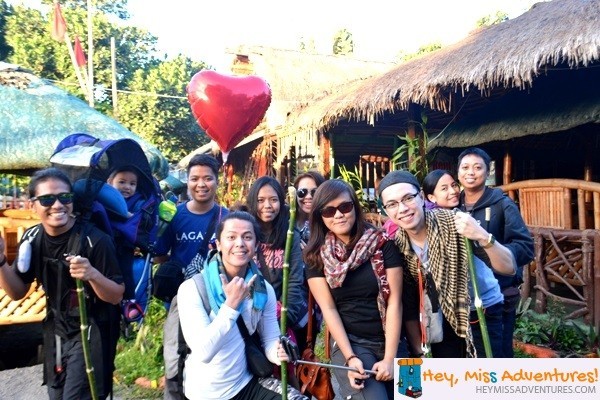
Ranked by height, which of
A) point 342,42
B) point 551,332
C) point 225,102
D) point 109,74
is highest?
point 342,42

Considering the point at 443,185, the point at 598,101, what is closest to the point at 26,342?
the point at 443,185

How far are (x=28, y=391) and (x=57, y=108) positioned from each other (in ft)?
11.6

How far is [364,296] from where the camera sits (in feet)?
6.84

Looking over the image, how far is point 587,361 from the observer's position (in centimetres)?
153

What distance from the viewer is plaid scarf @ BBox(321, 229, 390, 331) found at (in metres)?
2.03

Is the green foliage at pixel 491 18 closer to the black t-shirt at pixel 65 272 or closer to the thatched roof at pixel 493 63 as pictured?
the thatched roof at pixel 493 63

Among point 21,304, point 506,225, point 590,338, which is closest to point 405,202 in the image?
point 506,225

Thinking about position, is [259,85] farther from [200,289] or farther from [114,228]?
[200,289]

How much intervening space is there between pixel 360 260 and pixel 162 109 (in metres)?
15.8

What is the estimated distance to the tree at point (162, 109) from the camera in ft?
53.8

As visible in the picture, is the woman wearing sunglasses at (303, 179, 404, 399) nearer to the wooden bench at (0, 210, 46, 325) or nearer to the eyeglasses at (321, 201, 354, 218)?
the eyeglasses at (321, 201, 354, 218)

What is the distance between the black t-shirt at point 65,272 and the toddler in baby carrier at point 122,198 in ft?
0.51

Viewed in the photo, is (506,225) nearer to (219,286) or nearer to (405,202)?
(405,202)

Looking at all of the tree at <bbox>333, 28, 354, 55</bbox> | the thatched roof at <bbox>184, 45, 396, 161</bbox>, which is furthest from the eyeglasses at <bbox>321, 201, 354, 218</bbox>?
the tree at <bbox>333, 28, 354, 55</bbox>
